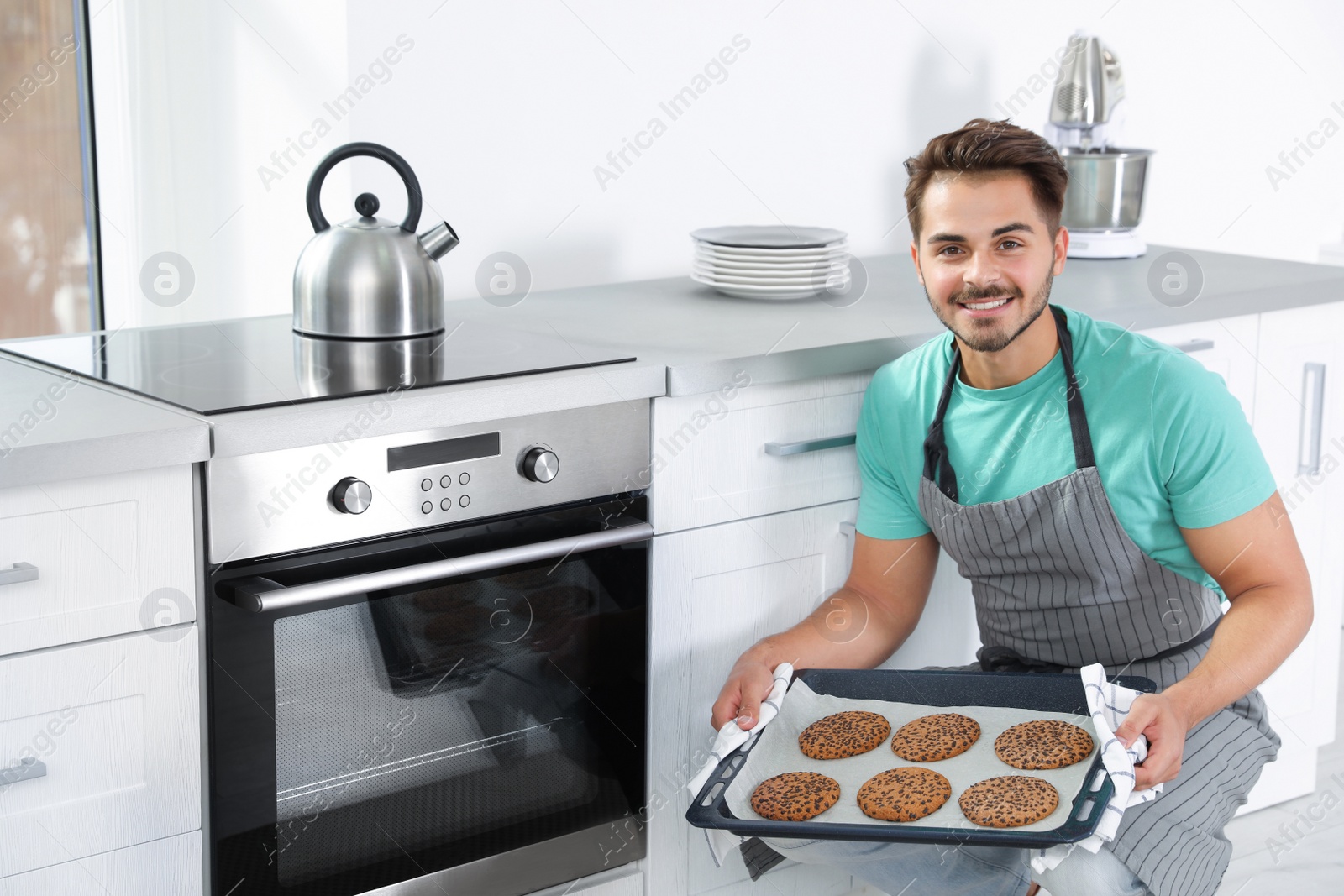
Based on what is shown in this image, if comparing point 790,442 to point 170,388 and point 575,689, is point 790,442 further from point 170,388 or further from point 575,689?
point 170,388

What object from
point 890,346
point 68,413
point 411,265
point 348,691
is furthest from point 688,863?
point 68,413

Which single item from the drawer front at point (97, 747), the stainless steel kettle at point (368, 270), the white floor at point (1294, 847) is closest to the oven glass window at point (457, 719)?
the drawer front at point (97, 747)

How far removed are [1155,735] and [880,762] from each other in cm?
31

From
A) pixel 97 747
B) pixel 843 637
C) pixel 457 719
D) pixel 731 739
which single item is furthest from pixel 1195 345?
pixel 97 747

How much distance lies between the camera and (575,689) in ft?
5.65

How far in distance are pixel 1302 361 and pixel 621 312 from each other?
1.17 m

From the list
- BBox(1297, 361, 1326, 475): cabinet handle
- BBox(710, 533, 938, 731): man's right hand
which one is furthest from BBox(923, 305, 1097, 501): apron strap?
BBox(1297, 361, 1326, 475): cabinet handle

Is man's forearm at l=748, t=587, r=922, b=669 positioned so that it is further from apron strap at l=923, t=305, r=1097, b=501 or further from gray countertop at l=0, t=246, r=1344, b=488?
gray countertop at l=0, t=246, r=1344, b=488

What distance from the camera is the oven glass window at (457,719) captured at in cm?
152

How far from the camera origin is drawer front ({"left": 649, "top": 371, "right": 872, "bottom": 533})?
1.73m

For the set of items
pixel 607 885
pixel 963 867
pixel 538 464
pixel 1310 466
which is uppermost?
pixel 538 464

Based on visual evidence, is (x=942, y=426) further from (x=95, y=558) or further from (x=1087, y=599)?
(x=95, y=558)

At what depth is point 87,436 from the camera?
1286 millimetres

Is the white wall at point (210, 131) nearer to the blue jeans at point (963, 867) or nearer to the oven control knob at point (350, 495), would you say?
the oven control knob at point (350, 495)
